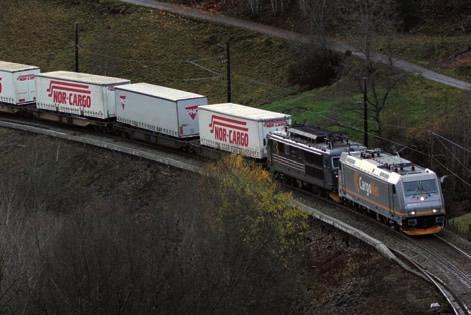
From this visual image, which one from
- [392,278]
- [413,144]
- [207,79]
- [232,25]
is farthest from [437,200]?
[232,25]

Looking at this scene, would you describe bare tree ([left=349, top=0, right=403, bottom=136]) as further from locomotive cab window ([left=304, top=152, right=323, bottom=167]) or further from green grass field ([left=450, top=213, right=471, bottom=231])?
green grass field ([left=450, top=213, right=471, bottom=231])

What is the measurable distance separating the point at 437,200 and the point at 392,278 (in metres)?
4.41

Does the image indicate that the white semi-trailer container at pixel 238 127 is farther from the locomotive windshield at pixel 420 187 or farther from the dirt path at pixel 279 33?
the dirt path at pixel 279 33

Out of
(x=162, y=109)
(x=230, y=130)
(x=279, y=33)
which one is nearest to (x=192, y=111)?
(x=162, y=109)

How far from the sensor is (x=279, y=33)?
262 ft

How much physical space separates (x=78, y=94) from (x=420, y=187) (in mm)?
27940

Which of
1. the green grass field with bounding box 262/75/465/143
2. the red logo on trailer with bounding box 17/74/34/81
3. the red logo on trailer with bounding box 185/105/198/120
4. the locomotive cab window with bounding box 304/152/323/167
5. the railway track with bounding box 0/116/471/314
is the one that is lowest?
the railway track with bounding box 0/116/471/314

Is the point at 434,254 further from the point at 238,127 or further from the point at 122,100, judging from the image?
the point at 122,100

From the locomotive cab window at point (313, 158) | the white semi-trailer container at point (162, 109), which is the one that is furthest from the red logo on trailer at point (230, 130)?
the locomotive cab window at point (313, 158)

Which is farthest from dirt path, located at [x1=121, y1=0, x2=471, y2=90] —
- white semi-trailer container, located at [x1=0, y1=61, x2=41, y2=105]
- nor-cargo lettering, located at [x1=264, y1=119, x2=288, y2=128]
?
white semi-trailer container, located at [x1=0, y1=61, x2=41, y2=105]

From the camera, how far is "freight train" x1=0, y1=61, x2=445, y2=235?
3797cm

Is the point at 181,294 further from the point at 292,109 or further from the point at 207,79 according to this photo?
the point at 207,79

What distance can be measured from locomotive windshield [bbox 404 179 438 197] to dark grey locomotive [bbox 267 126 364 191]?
564cm

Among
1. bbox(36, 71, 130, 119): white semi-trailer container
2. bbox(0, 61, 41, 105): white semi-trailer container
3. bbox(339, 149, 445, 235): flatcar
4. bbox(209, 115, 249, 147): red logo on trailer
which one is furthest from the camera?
bbox(0, 61, 41, 105): white semi-trailer container
